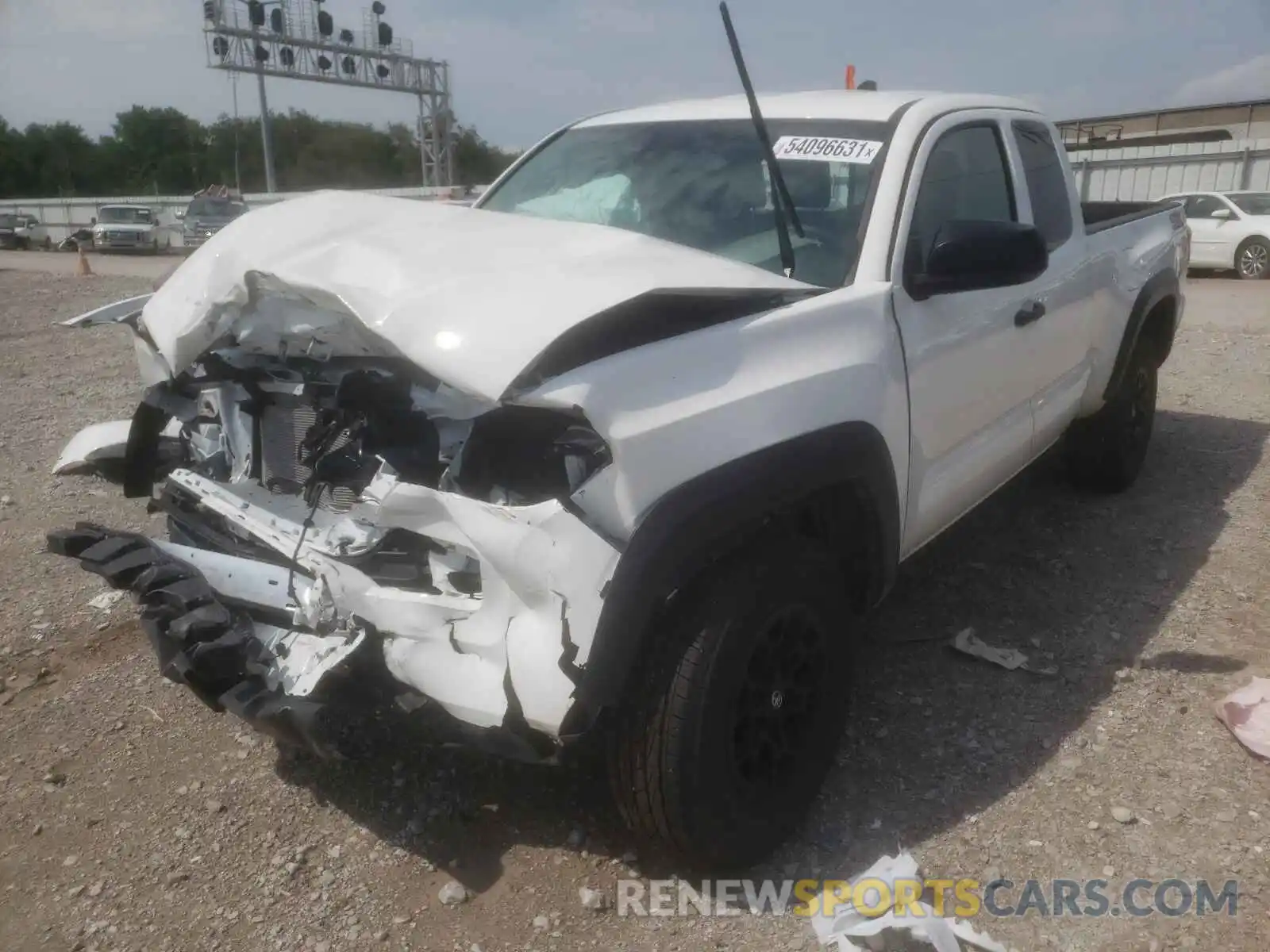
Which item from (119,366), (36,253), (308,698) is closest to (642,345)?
(308,698)

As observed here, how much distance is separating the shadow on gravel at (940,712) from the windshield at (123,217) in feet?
90.8

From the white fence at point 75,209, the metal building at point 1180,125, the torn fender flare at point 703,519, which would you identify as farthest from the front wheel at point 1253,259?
the white fence at point 75,209

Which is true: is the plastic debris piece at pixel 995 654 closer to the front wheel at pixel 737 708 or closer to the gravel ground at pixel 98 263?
the front wheel at pixel 737 708

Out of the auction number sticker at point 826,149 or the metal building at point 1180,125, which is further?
the metal building at point 1180,125

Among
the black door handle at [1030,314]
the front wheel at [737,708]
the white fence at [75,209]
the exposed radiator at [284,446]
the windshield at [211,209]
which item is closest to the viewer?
the front wheel at [737,708]

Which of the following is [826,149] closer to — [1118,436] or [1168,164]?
[1118,436]

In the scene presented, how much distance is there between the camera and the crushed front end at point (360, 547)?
201cm

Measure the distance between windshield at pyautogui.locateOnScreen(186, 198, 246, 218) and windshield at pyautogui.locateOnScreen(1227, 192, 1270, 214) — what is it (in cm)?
2128

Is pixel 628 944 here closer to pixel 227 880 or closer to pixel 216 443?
pixel 227 880

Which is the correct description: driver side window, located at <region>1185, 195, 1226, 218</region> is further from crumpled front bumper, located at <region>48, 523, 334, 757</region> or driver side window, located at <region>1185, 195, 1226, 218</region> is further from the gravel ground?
the gravel ground

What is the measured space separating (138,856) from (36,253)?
108 ft

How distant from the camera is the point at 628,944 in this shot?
7.78 ft

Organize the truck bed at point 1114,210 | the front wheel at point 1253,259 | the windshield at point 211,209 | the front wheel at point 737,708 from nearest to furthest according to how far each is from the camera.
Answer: the front wheel at point 737,708 → the truck bed at point 1114,210 → the front wheel at point 1253,259 → the windshield at point 211,209

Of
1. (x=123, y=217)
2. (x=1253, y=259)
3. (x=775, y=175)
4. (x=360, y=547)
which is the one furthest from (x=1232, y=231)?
(x=123, y=217)
